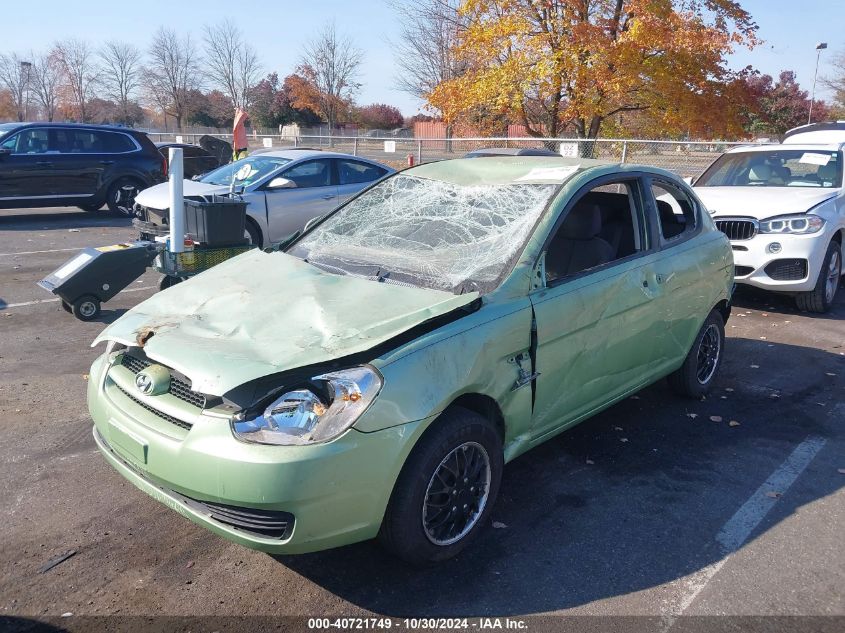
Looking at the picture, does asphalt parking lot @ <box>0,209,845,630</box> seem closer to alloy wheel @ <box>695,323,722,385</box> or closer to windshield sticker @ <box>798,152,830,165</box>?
alloy wheel @ <box>695,323,722,385</box>

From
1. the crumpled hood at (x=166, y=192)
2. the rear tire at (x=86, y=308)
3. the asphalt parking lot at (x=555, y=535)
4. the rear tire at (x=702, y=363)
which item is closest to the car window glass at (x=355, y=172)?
the crumpled hood at (x=166, y=192)

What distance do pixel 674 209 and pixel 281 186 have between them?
5.89 meters

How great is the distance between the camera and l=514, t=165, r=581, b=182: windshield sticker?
13.4ft

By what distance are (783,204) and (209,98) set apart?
4943cm

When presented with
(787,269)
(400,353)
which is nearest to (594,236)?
(400,353)

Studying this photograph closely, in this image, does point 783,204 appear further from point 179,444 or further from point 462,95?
point 462,95

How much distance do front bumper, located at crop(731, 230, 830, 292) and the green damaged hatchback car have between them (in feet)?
10.4

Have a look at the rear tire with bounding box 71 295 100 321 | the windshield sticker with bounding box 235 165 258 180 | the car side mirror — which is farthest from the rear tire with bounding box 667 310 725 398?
the windshield sticker with bounding box 235 165 258 180

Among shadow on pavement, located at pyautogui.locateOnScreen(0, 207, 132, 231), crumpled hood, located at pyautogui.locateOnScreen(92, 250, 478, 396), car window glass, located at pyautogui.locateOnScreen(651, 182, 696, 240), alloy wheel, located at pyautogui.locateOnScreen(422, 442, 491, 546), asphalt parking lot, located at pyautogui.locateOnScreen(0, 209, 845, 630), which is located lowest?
asphalt parking lot, located at pyautogui.locateOnScreen(0, 209, 845, 630)

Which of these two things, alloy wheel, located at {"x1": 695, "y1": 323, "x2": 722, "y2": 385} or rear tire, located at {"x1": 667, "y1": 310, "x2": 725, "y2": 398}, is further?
alloy wheel, located at {"x1": 695, "y1": 323, "x2": 722, "y2": 385}

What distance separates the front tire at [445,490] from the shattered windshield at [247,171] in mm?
7201

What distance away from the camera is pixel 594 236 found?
14.5 ft

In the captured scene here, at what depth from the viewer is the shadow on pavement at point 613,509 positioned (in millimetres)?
3021

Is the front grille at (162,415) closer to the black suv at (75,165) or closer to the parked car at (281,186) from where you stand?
the parked car at (281,186)
